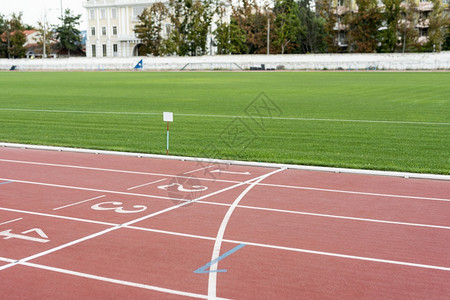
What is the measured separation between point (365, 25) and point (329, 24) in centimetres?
637

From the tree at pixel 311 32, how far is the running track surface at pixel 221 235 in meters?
81.4

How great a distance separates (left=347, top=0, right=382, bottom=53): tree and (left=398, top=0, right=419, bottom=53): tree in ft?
11.6

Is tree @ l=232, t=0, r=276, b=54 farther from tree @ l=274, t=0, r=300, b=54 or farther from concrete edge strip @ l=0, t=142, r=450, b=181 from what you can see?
concrete edge strip @ l=0, t=142, r=450, b=181

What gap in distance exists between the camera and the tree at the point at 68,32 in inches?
4375

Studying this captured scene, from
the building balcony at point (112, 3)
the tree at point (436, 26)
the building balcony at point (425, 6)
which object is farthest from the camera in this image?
the building balcony at point (112, 3)

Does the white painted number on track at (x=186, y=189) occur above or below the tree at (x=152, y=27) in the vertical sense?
below

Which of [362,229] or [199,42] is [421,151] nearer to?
[362,229]

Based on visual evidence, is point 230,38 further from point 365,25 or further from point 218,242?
point 218,242

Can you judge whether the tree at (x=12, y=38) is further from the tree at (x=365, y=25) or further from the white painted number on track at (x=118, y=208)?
the white painted number on track at (x=118, y=208)

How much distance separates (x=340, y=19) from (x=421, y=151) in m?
79.1

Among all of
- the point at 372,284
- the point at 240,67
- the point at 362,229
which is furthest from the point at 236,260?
the point at 240,67

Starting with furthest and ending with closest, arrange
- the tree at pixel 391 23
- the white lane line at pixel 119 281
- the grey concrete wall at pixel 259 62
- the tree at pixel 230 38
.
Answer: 1. the tree at pixel 230 38
2. the tree at pixel 391 23
3. the grey concrete wall at pixel 259 62
4. the white lane line at pixel 119 281

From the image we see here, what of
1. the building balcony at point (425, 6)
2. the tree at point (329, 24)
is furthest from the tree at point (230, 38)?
the building balcony at point (425, 6)

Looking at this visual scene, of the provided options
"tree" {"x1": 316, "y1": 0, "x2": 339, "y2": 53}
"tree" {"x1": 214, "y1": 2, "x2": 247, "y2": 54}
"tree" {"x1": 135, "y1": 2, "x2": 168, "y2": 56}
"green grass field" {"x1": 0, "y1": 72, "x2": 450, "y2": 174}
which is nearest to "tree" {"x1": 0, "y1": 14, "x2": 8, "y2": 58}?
"tree" {"x1": 135, "y1": 2, "x2": 168, "y2": 56}
